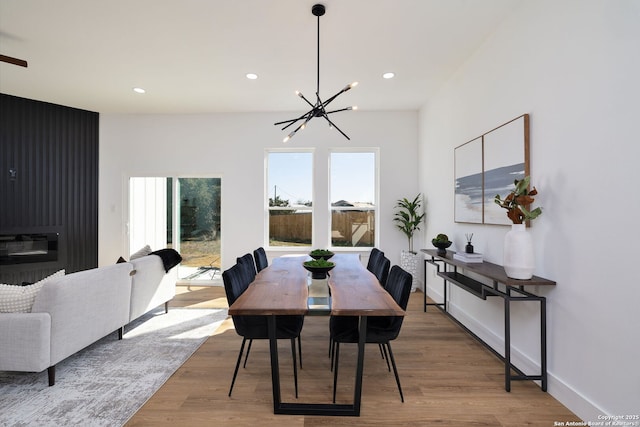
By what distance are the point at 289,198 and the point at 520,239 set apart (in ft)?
11.7

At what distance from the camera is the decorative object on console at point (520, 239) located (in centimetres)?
196

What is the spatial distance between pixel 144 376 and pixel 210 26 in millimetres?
3112

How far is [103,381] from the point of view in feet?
7.07

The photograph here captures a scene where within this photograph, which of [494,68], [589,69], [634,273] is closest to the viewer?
[634,273]

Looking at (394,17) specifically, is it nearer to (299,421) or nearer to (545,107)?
(545,107)

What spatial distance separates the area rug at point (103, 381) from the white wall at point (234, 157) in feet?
6.75

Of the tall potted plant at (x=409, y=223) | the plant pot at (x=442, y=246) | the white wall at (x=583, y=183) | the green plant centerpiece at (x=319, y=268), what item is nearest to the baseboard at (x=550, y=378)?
the white wall at (x=583, y=183)

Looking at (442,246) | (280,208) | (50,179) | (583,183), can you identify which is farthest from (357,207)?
(50,179)

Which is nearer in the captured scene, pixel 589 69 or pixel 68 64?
pixel 589 69

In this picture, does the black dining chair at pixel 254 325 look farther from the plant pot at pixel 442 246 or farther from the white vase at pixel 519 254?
the plant pot at pixel 442 246

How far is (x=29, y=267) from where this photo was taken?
4.20 meters

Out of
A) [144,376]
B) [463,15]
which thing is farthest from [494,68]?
[144,376]

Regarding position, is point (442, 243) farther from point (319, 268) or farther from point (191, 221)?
point (191, 221)

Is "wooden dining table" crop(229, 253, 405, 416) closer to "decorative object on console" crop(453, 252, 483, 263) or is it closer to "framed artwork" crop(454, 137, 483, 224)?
"decorative object on console" crop(453, 252, 483, 263)
